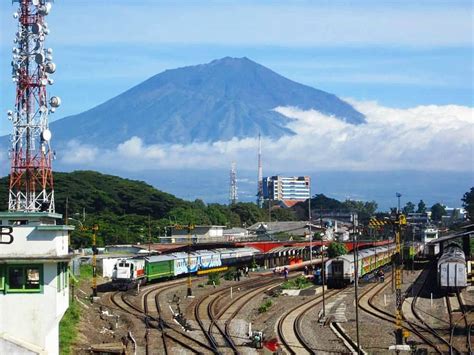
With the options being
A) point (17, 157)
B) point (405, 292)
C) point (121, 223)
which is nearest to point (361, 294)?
point (405, 292)

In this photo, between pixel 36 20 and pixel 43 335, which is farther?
pixel 36 20

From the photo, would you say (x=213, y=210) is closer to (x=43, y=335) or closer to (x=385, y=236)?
(x=385, y=236)

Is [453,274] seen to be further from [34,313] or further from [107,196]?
[107,196]

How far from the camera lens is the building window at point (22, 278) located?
18.6 metres

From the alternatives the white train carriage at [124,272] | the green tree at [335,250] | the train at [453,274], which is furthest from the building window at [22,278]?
the green tree at [335,250]

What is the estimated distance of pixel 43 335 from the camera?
18.4 m

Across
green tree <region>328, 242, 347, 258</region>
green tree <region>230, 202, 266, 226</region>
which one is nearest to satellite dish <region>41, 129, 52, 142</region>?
green tree <region>328, 242, 347, 258</region>

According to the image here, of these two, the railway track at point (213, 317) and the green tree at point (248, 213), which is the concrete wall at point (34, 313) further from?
the green tree at point (248, 213)

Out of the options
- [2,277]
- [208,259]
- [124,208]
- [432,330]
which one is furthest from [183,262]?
[124,208]

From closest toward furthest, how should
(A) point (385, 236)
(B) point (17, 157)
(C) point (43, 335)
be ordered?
1. (C) point (43, 335)
2. (B) point (17, 157)
3. (A) point (385, 236)

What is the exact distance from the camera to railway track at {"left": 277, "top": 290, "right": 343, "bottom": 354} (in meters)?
30.3

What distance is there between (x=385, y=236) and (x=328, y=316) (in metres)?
95.3

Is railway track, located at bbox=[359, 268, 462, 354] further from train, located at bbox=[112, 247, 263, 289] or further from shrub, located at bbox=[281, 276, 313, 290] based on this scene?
train, located at bbox=[112, 247, 263, 289]

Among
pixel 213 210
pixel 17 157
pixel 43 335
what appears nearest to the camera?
pixel 43 335
